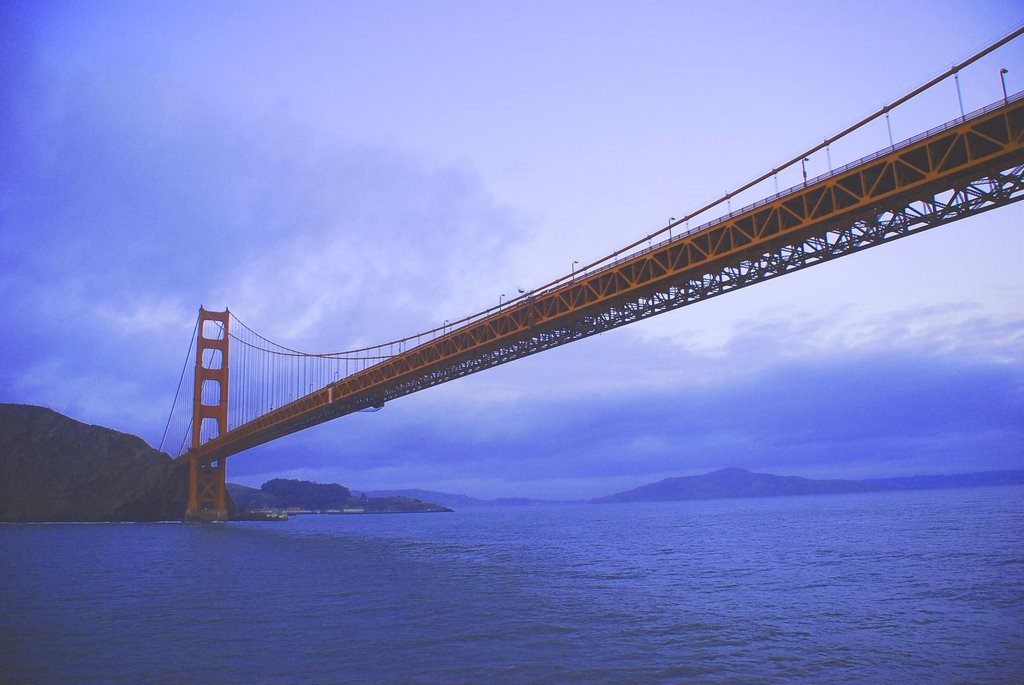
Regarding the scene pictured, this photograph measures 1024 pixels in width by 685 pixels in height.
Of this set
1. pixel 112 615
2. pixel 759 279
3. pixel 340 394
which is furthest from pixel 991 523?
pixel 112 615

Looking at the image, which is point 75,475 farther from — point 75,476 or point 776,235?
point 776,235

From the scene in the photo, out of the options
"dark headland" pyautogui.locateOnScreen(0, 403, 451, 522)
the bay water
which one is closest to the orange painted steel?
the bay water

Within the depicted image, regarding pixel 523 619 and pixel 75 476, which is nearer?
pixel 523 619

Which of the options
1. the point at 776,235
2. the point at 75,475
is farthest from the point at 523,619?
the point at 75,475

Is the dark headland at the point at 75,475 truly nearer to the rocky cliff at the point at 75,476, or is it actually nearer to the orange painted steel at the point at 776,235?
the rocky cliff at the point at 75,476

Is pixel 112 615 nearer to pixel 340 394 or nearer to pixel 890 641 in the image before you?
pixel 890 641

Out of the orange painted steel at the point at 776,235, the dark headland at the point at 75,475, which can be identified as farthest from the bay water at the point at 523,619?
the dark headland at the point at 75,475
